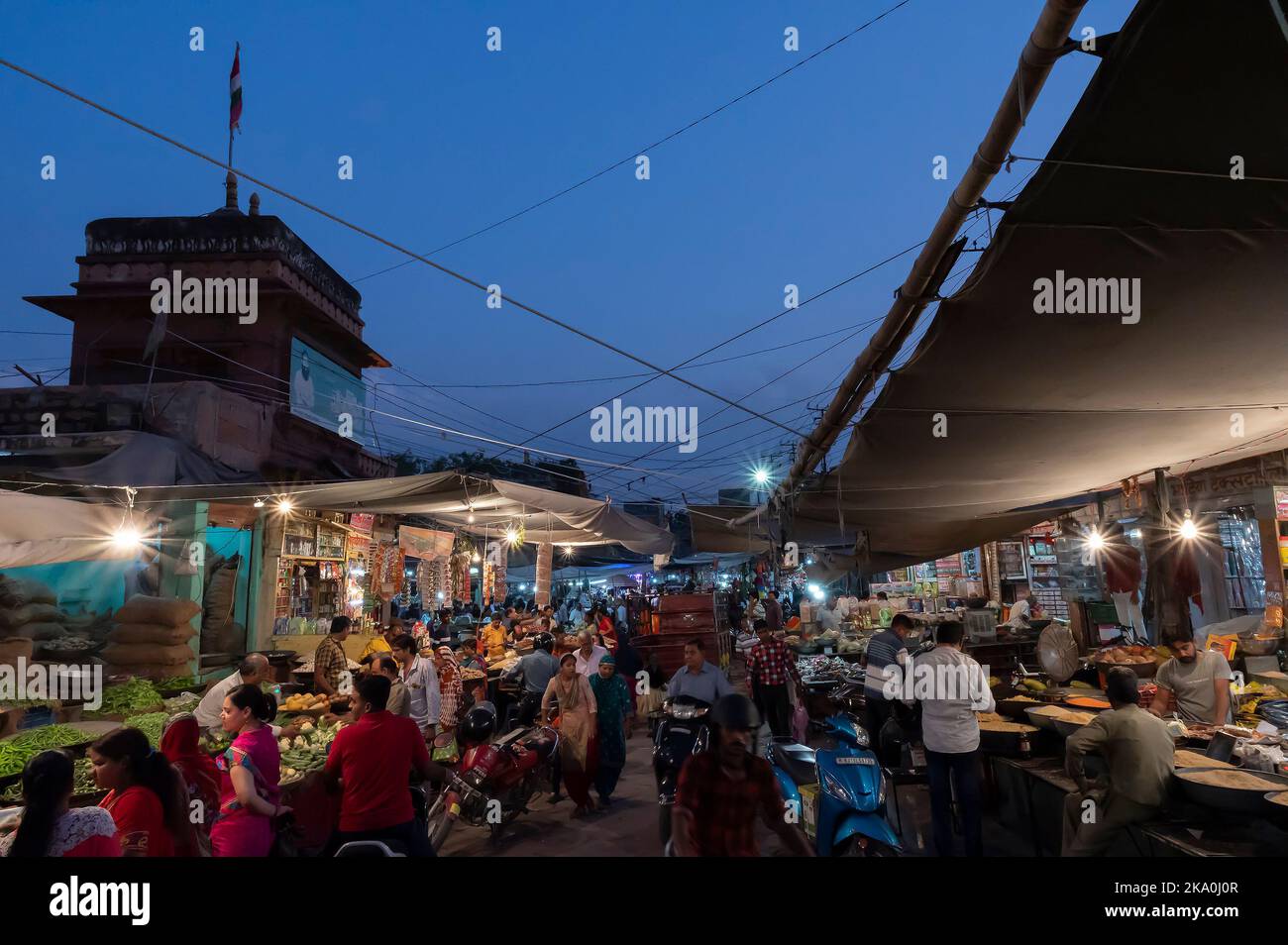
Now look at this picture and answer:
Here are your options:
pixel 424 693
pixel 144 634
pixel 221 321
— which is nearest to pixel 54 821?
pixel 424 693

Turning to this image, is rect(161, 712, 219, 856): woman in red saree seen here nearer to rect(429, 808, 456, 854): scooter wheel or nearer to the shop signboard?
rect(429, 808, 456, 854): scooter wheel

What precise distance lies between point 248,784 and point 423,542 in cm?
922

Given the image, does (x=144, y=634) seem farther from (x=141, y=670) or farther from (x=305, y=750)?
(x=305, y=750)

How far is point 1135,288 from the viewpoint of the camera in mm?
3420

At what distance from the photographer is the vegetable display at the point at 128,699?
25.8ft

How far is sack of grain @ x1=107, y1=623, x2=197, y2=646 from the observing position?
884 cm

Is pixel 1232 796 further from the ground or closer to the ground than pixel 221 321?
closer to the ground

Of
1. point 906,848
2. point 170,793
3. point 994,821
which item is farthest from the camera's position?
point 994,821

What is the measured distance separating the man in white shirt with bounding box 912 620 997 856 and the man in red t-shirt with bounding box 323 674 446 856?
3554mm

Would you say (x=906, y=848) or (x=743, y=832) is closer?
(x=743, y=832)

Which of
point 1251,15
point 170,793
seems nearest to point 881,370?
point 1251,15
